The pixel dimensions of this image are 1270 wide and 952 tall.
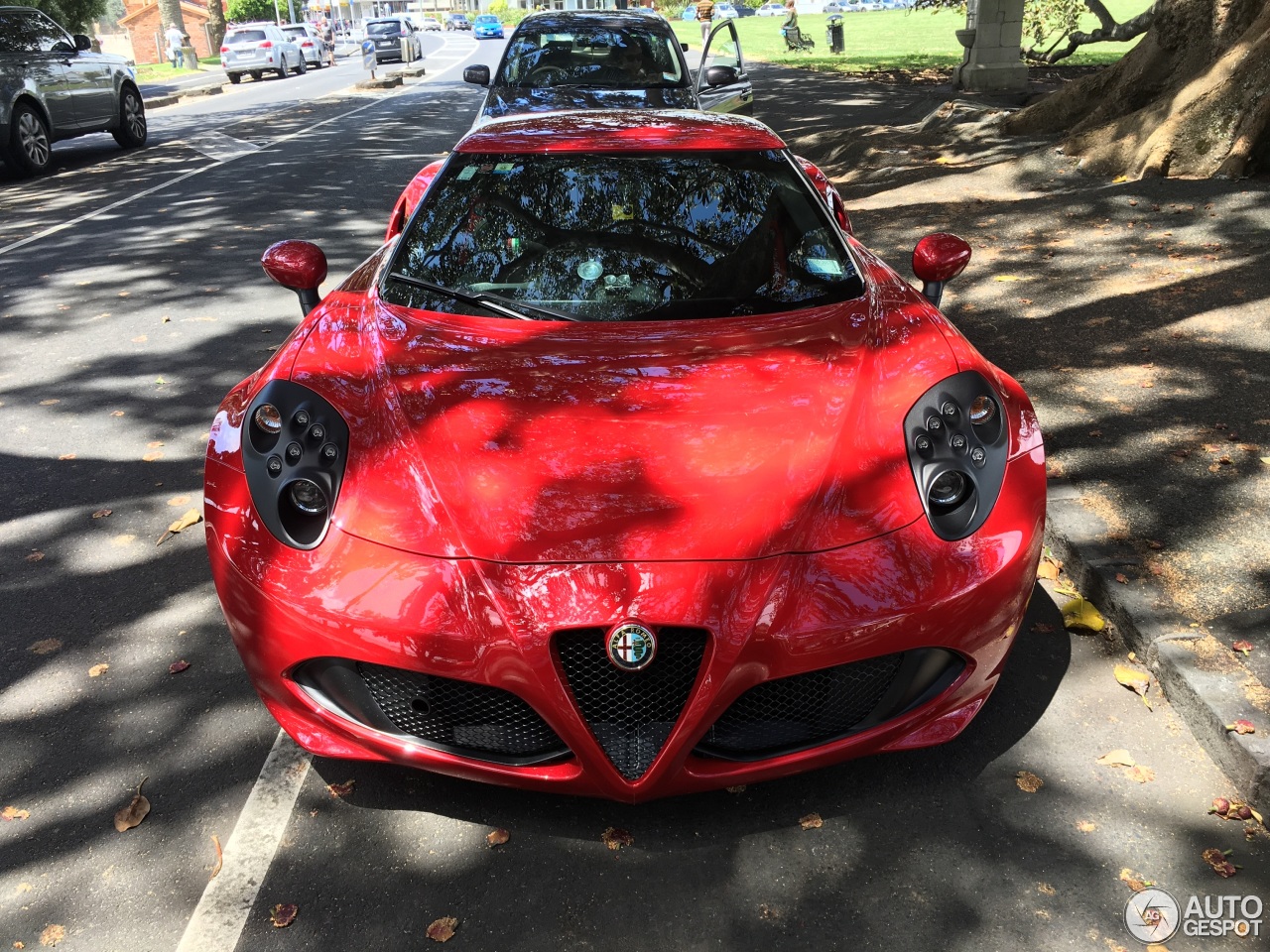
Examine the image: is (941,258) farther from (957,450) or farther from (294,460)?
(294,460)

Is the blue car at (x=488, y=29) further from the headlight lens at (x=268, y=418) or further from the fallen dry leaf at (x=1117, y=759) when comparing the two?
the fallen dry leaf at (x=1117, y=759)

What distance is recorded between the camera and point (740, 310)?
10.6ft

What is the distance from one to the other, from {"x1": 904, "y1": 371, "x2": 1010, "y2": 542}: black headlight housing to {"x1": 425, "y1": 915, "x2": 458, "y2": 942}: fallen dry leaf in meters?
1.40

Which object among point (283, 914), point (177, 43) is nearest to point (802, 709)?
point (283, 914)

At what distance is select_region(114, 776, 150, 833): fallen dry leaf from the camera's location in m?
2.63

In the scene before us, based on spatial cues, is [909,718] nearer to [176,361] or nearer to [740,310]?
[740,310]

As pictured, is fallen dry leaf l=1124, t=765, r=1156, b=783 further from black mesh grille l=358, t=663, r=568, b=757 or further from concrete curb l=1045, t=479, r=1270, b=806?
black mesh grille l=358, t=663, r=568, b=757

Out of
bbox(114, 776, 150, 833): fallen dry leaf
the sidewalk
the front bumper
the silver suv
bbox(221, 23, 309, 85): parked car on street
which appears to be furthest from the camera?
bbox(221, 23, 309, 85): parked car on street

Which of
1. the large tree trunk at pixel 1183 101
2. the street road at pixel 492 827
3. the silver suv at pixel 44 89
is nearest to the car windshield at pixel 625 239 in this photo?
the street road at pixel 492 827

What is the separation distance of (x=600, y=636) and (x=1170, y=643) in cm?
184

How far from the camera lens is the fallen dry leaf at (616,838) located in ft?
8.30

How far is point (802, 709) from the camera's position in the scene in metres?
2.40

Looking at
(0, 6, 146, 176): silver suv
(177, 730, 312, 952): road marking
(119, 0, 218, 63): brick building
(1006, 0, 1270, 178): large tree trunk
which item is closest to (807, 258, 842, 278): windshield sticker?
(177, 730, 312, 952): road marking

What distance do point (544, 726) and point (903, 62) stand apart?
1060 inches
